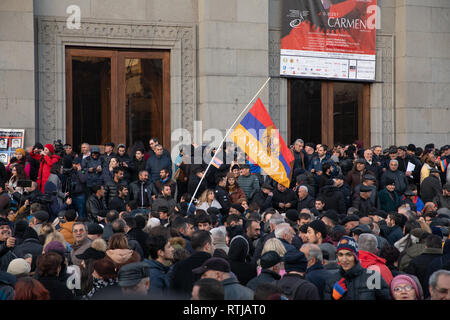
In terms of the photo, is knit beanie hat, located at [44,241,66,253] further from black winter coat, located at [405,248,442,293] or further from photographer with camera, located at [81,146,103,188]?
photographer with camera, located at [81,146,103,188]

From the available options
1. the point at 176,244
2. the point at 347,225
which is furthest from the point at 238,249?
the point at 347,225

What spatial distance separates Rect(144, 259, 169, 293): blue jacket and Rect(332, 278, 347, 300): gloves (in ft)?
5.89

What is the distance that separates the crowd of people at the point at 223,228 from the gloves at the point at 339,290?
2 centimetres

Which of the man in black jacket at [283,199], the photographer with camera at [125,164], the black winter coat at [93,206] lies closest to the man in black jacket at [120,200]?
the black winter coat at [93,206]

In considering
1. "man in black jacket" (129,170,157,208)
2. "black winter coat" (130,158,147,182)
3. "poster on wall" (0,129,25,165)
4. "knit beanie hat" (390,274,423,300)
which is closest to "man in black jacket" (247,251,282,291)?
"knit beanie hat" (390,274,423,300)

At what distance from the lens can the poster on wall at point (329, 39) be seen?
830 inches

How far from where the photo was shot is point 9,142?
18219 mm

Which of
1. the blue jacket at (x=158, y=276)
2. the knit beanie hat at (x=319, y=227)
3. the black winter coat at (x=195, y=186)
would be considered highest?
the black winter coat at (x=195, y=186)

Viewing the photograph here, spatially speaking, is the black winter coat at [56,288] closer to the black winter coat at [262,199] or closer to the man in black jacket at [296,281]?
the man in black jacket at [296,281]

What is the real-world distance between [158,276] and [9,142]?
11267 millimetres

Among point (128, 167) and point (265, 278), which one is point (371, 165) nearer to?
point (128, 167)

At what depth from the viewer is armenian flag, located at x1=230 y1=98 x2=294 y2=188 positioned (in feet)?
50.3

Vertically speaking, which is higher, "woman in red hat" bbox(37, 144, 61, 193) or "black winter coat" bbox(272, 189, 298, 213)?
"woman in red hat" bbox(37, 144, 61, 193)

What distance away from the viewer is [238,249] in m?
8.39
